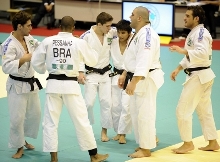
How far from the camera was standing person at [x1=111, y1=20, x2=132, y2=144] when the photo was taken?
306 inches

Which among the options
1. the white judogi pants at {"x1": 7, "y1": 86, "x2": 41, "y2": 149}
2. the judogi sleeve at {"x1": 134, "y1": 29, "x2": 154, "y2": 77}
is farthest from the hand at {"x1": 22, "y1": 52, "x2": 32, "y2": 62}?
the judogi sleeve at {"x1": 134, "y1": 29, "x2": 154, "y2": 77}

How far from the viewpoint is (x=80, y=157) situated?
23.8 feet

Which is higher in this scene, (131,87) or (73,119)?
(131,87)

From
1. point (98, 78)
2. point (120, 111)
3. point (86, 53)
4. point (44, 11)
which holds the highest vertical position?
point (44, 11)

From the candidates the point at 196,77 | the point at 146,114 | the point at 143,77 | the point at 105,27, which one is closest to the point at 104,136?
the point at 146,114

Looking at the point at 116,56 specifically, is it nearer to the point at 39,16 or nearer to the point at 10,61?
the point at 10,61

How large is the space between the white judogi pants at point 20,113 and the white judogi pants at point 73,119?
476 mm

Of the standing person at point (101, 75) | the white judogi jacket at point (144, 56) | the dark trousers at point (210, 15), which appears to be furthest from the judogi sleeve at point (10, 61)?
the dark trousers at point (210, 15)

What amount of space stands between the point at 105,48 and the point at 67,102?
146 centimetres

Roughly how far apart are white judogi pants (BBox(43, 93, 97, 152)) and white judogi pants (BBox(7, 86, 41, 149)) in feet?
1.56

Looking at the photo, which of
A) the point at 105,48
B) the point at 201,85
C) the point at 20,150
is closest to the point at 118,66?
the point at 105,48

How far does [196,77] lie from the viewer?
7199 millimetres

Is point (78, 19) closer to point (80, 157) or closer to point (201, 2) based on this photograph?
point (201, 2)

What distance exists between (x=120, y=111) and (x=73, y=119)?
1.39 meters
